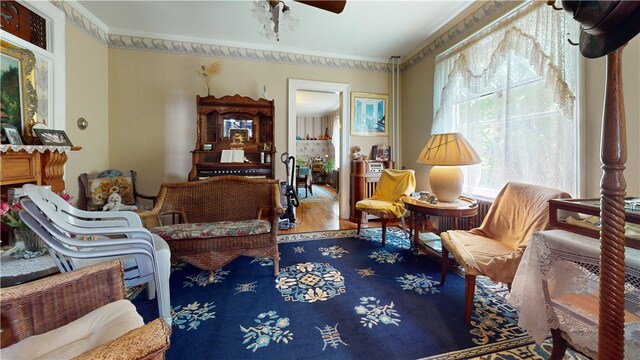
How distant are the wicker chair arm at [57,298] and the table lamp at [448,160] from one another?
236 cm

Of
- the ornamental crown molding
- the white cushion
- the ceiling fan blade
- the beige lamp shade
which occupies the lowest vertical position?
the white cushion

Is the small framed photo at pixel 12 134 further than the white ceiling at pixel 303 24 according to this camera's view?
No

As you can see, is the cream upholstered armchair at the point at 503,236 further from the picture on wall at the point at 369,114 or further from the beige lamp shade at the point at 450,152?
the picture on wall at the point at 369,114

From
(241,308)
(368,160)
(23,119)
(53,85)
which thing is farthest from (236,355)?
(368,160)

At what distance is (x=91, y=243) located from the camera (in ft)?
4.28

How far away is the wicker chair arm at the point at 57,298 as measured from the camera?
2.79 ft

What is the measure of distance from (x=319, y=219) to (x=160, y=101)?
3.05m

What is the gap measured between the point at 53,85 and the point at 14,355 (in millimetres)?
2818

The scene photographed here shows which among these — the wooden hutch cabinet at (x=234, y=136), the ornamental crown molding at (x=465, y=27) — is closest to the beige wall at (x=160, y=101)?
the wooden hutch cabinet at (x=234, y=136)

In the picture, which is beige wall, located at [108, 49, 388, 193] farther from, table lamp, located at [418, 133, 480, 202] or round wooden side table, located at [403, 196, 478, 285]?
round wooden side table, located at [403, 196, 478, 285]

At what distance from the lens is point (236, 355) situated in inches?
52.8

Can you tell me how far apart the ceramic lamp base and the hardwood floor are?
1.67 metres

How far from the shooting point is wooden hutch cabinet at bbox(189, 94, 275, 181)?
3463 mm

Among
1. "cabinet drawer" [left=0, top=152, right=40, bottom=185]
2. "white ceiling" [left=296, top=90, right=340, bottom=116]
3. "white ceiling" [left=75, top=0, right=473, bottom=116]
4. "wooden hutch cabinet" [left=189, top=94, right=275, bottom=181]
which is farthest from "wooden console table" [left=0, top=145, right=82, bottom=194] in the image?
"white ceiling" [left=296, top=90, right=340, bottom=116]
